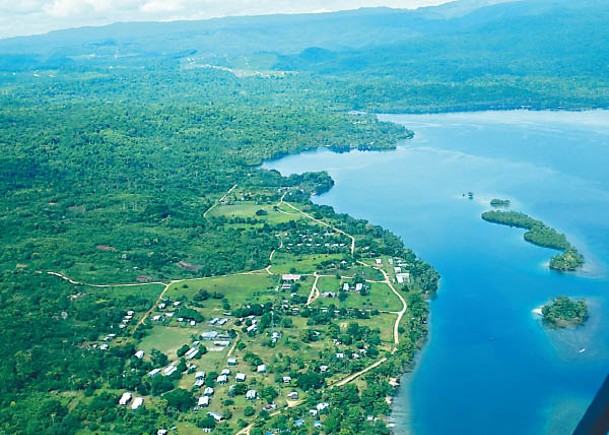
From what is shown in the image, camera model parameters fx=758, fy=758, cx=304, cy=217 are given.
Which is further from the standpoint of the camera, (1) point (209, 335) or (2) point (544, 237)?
(2) point (544, 237)

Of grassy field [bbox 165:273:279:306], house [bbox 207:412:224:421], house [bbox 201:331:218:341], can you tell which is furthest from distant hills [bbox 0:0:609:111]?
house [bbox 207:412:224:421]

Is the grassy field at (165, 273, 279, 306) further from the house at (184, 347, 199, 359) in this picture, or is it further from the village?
the house at (184, 347, 199, 359)

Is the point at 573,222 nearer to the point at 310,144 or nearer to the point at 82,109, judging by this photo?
the point at 310,144

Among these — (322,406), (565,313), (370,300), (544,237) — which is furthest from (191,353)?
(544,237)

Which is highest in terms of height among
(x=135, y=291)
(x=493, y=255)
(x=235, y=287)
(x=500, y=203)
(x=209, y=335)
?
(x=209, y=335)

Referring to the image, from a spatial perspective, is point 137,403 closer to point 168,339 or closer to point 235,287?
point 168,339
